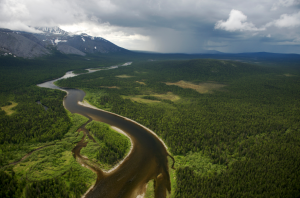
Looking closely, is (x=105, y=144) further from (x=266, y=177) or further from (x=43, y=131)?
(x=266, y=177)

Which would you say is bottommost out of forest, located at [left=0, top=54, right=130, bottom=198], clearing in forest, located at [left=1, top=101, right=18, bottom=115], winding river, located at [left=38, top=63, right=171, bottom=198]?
winding river, located at [left=38, top=63, right=171, bottom=198]

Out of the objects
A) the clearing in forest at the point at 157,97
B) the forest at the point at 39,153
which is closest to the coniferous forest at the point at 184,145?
the forest at the point at 39,153

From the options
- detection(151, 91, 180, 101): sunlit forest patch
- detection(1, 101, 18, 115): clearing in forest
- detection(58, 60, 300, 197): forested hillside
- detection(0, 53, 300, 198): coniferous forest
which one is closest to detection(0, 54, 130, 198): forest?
detection(1, 101, 18, 115): clearing in forest

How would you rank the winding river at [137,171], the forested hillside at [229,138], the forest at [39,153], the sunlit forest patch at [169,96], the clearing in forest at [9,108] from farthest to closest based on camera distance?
the sunlit forest patch at [169,96]
the clearing in forest at [9,108]
the winding river at [137,171]
the forested hillside at [229,138]
the forest at [39,153]

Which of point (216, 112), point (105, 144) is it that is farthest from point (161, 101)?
point (105, 144)

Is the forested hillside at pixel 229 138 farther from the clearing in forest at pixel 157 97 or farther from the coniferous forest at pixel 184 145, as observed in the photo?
the clearing in forest at pixel 157 97

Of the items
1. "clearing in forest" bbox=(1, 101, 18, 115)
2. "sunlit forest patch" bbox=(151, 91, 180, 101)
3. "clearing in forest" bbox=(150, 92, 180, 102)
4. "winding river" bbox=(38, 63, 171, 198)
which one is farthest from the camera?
"clearing in forest" bbox=(150, 92, 180, 102)

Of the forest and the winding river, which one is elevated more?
the forest

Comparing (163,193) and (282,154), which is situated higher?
(282,154)

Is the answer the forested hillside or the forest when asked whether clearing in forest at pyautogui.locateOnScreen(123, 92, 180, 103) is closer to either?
the forested hillside

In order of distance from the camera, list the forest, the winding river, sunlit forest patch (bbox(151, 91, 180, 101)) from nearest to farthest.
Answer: the forest → the winding river → sunlit forest patch (bbox(151, 91, 180, 101))

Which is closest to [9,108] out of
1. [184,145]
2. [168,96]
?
[184,145]
